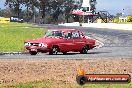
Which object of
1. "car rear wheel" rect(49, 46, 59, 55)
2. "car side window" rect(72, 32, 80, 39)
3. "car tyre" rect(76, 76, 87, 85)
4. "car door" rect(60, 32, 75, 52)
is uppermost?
"car tyre" rect(76, 76, 87, 85)

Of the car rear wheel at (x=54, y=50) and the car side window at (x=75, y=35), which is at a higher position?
the car side window at (x=75, y=35)

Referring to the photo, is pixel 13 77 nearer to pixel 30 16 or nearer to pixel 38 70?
pixel 38 70

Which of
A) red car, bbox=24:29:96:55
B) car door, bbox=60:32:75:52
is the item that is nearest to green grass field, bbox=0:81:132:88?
red car, bbox=24:29:96:55

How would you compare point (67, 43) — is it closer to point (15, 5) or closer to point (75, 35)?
point (75, 35)

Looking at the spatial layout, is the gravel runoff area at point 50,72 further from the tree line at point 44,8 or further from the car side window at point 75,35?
the tree line at point 44,8

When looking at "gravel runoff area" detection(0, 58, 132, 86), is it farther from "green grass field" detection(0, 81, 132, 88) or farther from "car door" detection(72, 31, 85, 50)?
"car door" detection(72, 31, 85, 50)

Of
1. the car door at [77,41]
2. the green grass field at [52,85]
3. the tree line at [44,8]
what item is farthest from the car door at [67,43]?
the tree line at [44,8]

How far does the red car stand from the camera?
22.9 meters

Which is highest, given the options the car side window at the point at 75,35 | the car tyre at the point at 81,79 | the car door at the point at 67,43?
the car tyre at the point at 81,79

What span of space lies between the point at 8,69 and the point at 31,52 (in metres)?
10.4

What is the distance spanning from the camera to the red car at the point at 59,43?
22.9m

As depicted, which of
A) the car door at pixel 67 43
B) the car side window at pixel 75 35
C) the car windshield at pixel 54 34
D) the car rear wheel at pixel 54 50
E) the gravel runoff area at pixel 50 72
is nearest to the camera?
the gravel runoff area at pixel 50 72

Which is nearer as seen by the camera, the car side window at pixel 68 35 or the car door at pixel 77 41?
the car side window at pixel 68 35

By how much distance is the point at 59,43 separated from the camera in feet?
76.2
